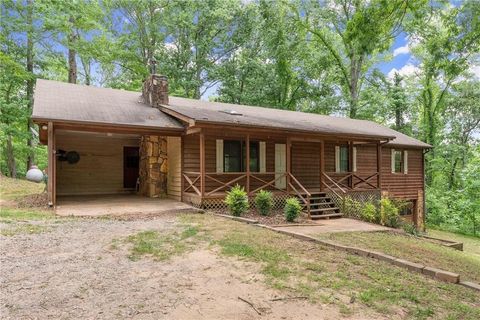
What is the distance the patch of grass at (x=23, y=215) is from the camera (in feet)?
25.3

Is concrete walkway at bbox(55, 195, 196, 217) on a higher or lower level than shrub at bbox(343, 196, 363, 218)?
higher

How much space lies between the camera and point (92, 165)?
1411cm

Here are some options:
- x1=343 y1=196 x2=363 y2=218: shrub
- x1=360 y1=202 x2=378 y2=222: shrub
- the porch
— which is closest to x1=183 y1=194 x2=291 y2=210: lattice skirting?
the porch

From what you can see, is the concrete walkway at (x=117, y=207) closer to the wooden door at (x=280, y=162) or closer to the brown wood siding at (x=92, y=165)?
the brown wood siding at (x=92, y=165)

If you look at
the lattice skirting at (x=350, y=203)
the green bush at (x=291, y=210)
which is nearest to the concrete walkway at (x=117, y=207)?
the green bush at (x=291, y=210)

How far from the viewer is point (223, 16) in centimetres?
2520

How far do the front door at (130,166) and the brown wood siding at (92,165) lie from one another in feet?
0.57

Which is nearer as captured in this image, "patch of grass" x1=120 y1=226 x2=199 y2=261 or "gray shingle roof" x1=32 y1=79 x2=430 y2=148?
"patch of grass" x1=120 y1=226 x2=199 y2=261

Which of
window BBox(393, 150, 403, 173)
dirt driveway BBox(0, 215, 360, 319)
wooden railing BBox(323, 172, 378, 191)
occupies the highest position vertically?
window BBox(393, 150, 403, 173)

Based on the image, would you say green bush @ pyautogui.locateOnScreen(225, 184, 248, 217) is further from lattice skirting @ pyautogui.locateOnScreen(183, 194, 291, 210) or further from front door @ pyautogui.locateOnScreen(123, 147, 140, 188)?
front door @ pyautogui.locateOnScreen(123, 147, 140, 188)

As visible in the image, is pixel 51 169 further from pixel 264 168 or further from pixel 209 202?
pixel 264 168

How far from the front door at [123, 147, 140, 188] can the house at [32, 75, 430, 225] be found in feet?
0.14

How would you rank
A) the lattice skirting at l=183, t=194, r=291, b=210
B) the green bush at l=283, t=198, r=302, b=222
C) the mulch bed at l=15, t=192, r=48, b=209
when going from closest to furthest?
the green bush at l=283, t=198, r=302, b=222, the mulch bed at l=15, t=192, r=48, b=209, the lattice skirting at l=183, t=194, r=291, b=210

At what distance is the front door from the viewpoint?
14.8 m
